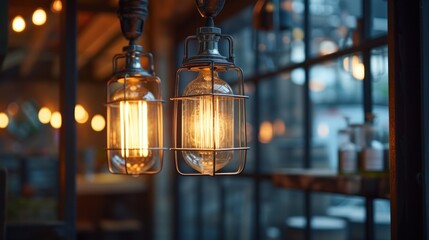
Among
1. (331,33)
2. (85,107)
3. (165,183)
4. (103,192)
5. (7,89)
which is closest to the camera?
(331,33)

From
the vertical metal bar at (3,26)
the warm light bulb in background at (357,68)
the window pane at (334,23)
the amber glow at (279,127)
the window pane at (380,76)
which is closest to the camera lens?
the vertical metal bar at (3,26)

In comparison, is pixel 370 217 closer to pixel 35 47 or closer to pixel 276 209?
pixel 276 209

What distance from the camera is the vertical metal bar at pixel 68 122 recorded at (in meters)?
2.48


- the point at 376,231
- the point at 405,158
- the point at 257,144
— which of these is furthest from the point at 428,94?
the point at 257,144

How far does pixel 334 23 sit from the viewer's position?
3906mm

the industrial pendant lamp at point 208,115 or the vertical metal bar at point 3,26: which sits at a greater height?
the vertical metal bar at point 3,26

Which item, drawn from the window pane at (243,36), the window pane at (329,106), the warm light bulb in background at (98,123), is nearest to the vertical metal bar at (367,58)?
the window pane at (243,36)

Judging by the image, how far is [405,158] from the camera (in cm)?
160

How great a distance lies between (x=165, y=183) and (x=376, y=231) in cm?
301

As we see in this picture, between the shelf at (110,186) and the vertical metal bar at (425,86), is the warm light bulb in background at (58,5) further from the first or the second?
the shelf at (110,186)

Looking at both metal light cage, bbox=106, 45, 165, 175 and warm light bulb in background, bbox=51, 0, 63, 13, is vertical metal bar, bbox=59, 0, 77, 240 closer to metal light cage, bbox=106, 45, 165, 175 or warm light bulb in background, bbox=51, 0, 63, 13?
warm light bulb in background, bbox=51, 0, 63, 13

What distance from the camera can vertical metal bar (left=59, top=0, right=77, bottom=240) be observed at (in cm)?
248

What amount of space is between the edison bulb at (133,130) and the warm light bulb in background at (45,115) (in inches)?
253

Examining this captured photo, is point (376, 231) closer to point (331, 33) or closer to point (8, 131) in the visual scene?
point (331, 33)
